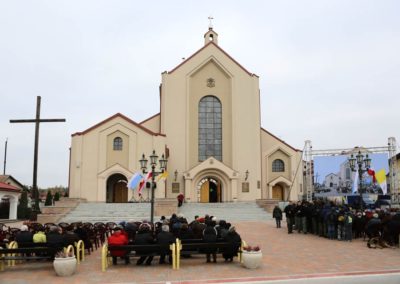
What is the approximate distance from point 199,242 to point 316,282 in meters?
3.39

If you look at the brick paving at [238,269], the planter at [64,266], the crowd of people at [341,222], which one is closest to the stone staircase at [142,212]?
the crowd of people at [341,222]

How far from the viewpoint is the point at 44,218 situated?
956 inches

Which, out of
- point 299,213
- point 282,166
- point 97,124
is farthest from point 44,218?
point 282,166

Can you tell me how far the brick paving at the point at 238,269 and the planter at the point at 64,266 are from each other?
5.7 inches

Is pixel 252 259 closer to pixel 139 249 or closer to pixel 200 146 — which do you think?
pixel 139 249

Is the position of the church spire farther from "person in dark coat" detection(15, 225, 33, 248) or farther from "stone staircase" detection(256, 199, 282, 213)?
"person in dark coat" detection(15, 225, 33, 248)

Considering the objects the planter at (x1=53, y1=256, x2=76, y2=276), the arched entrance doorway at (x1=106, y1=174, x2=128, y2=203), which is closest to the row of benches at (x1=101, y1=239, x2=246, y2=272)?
the planter at (x1=53, y1=256, x2=76, y2=276)

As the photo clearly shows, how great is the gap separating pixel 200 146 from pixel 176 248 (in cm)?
2673

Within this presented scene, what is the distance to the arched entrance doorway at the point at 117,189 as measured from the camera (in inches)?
1341

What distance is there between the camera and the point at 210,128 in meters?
37.1

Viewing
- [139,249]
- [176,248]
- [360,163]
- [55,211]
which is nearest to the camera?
[139,249]

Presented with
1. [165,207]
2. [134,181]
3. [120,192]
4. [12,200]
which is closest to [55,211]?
[134,181]

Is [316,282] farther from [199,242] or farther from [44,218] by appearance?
[44,218]

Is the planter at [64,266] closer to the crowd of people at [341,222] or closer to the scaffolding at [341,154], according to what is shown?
the crowd of people at [341,222]
